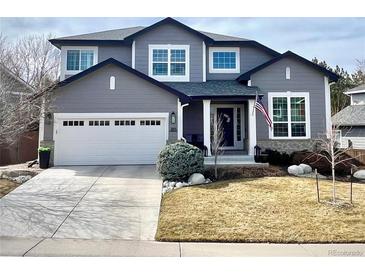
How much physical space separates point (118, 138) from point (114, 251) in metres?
7.94

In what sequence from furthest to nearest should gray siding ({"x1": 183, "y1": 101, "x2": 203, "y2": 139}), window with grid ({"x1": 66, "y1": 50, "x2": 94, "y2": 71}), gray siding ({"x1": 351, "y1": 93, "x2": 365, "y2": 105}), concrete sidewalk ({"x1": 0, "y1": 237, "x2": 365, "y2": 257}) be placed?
gray siding ({"x1": 351, "y1": 93, "x2": 365, "y2": 105})
window with grid ({"x1": 66, "y1": 50, "x2": 94, "y2": 71})
gray siding ({"x1": 183, "y1": 101, "x2": 203, "y2": 139})
concrete sidewalk ({"x1": 0, "y1": 237, "x2": 365, "y2": 257})

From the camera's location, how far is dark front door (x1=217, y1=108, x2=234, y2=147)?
1594 cm

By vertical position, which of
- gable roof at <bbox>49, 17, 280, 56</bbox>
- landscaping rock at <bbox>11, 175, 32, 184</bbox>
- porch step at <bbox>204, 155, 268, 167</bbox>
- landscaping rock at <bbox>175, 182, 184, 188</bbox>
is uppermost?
gable roof at <bbox>49, 17, 280, 56</bbox>

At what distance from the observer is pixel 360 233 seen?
6.37 m

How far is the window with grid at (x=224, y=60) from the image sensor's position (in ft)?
54.9

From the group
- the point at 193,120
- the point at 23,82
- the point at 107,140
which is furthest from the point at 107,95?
the point at 193,120

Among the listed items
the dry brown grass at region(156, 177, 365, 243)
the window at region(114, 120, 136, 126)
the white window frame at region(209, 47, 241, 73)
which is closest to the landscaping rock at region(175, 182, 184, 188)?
the dry brown grass at region(156, 177, 365, 243)

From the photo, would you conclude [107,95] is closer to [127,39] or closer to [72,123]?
[72,123]

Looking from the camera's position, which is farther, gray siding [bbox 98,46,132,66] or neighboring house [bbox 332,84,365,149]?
neighboring house [bbox 332,84,365,149]

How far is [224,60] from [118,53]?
590cm

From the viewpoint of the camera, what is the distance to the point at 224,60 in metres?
16.8

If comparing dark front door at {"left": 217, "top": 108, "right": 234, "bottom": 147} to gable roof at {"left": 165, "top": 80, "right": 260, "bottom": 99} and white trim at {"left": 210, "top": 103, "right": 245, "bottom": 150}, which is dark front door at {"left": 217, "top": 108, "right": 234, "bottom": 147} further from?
gable roof at {"left": 165, "top": 80, "right": 260, "bottom": 99}

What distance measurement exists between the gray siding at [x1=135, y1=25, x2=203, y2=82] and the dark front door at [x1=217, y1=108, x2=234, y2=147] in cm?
209

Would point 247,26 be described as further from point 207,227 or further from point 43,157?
point 43,157
